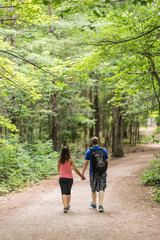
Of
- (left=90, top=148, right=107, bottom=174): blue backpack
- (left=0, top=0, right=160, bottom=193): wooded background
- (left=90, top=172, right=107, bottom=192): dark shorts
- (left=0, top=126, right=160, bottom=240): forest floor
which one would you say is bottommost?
(left=0, top=126, right=160, bottom=240): forest floor

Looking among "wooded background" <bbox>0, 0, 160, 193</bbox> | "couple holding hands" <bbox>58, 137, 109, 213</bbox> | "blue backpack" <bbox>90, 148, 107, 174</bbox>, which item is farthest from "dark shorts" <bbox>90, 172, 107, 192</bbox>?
"wooded background" <bbox>0, 0, 160, 193</bbox>

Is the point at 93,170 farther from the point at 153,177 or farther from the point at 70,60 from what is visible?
the point at 70,60

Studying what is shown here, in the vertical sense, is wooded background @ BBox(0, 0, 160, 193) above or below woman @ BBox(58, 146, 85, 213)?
above

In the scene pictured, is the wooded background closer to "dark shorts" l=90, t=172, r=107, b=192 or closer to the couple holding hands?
the couple holding hands

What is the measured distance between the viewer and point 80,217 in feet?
17.0

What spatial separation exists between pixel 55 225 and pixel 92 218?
34.8 inches

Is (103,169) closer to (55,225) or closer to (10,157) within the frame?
(55,225)

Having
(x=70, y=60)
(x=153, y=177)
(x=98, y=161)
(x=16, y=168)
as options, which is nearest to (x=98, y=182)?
(x=98, y=161)

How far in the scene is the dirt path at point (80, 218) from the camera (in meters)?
4.12

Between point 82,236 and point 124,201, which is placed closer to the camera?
point 82,236

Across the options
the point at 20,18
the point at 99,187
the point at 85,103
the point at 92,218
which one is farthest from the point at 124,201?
the point at 85,103

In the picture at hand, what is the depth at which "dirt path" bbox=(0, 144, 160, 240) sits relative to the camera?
4.12m

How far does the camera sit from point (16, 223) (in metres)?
5.02

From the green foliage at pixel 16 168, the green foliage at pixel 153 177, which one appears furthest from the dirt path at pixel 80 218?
the green foliage at pixel 16 168
